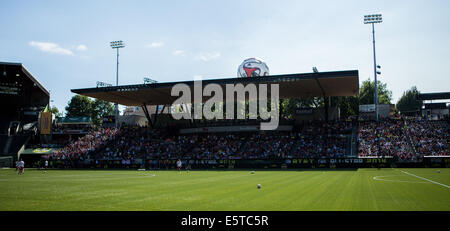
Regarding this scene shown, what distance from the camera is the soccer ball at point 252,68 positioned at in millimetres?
52031

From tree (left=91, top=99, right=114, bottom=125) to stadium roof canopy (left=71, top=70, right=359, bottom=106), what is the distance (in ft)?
201

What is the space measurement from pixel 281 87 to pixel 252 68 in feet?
18.1

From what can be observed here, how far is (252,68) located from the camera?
2055 inches

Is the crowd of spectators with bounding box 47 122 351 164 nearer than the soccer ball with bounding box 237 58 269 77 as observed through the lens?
Yes

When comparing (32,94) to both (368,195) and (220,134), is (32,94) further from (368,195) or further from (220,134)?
(368,195)

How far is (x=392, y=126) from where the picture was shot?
160ft

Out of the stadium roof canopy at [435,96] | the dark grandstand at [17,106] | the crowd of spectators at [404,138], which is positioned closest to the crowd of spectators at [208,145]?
the crowd of spectators at [404,138]

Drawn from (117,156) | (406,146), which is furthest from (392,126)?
(117,156)

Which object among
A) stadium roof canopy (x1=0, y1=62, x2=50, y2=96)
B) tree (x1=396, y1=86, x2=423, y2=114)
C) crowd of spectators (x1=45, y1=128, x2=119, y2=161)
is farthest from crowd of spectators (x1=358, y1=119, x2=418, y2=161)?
tree (x1=396, y1=86, x2=423, y2=114)

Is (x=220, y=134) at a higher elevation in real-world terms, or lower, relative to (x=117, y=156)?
higher

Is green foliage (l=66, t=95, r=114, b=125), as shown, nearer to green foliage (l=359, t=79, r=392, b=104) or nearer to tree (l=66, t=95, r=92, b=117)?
tree (l=66, t=95, r=92, b=117)

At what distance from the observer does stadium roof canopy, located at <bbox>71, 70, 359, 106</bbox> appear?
45.0 metres
